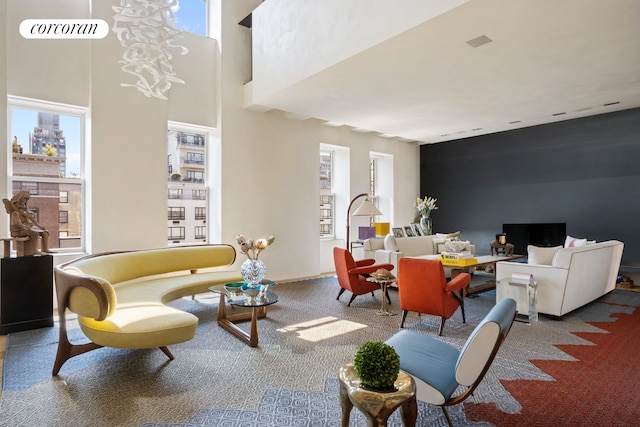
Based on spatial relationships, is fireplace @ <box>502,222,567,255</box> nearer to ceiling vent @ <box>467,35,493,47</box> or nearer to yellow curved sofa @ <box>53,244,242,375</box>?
ceiling vent @ <box>467,35,493,47</box>

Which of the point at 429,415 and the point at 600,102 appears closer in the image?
the point at 429,415

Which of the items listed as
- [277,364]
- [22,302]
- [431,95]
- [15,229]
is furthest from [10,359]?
[431,95]

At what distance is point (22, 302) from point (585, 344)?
6.10m

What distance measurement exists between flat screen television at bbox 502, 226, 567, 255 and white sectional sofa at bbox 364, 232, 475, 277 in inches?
49.8

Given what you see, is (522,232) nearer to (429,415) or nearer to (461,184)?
(461,184)

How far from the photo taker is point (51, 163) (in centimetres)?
510

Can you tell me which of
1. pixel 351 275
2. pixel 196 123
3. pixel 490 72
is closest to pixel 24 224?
pixel 196 123

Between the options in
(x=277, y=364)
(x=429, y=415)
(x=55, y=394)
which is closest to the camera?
(x=429, y=415)

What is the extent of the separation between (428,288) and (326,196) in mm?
4811

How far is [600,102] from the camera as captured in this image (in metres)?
6.18

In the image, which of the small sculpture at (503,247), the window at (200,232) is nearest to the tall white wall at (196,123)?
the window at (200,232)

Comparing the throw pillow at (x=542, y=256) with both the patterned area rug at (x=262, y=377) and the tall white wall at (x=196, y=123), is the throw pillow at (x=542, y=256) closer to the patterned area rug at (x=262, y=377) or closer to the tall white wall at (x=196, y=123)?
the patterned area rug at (x=262, y=377)

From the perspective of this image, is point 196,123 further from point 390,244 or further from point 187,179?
point 390,244

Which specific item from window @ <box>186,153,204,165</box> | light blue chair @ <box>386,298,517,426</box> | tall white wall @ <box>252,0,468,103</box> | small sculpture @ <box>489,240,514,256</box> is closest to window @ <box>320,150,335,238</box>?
tall white wall @ <box>252,0,468,103</box>
